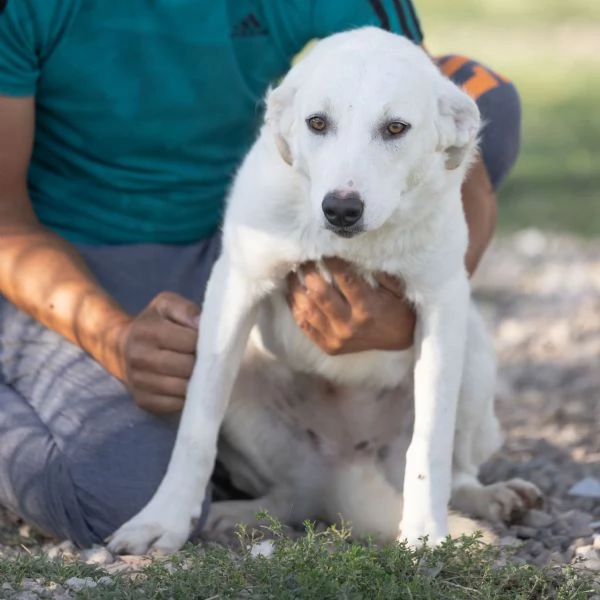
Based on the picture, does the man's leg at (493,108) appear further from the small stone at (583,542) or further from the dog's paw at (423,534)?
the dog's paw at (423,534)

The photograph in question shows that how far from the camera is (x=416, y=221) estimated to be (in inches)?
141

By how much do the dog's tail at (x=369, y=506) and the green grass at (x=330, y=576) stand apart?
1.52ft

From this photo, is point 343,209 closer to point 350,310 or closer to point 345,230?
point 345,230

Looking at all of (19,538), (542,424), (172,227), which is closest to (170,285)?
(172,227)

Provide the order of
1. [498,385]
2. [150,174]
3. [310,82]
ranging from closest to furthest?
[310,82] < [150,174] < [498,385]

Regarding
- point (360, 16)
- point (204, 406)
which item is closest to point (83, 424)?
point (204, 406)

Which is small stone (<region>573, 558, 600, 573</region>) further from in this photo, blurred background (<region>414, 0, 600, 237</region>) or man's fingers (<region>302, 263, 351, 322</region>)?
blurred background (<region>414, 0, 600, 237</region>)

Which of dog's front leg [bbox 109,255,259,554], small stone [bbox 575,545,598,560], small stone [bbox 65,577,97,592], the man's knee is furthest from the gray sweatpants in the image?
small stone [bbox 575,545,598,560]

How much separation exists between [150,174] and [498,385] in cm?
202

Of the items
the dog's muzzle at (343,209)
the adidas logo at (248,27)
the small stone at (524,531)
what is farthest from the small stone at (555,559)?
the adidas logo at (248,27)

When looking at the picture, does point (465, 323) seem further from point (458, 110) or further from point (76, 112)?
point (76, 112)

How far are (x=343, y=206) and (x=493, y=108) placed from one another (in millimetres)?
1383

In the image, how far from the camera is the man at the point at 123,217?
3.92 meters

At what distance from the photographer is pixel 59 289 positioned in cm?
411
